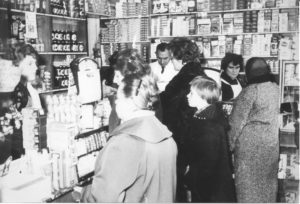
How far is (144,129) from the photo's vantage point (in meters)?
1.68

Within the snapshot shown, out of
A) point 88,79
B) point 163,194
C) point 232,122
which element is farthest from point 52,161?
point 232,122

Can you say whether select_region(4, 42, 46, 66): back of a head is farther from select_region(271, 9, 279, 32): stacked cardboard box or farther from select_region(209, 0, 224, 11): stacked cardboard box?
select_region(271, 9, 279, 32): stacked cardboard box

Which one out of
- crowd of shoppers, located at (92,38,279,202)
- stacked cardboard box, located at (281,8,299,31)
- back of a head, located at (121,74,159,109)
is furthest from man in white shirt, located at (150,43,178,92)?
back of a head, located at (121,74,159,109)

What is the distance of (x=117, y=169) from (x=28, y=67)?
5.63ft

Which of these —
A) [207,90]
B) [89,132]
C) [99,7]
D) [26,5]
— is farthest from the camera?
[99,7]

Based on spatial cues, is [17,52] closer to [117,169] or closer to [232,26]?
[117,169]

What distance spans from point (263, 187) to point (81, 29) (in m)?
4.14

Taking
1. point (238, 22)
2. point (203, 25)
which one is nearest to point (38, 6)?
point (203, 25)

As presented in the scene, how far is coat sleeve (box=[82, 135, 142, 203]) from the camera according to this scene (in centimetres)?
160

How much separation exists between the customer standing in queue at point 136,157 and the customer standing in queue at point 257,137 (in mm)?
1387

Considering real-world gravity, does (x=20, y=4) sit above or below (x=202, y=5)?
below

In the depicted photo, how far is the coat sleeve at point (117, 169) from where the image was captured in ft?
5.26

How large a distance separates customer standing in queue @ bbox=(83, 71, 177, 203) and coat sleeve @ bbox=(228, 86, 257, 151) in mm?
1394

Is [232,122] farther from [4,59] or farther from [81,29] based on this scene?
[81,29]
